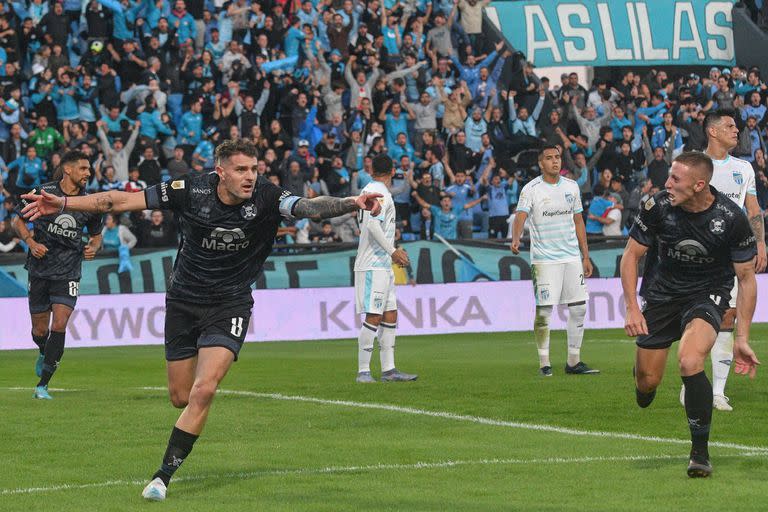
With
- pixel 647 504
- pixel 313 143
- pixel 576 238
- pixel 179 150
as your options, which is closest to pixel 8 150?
pixel 179 150

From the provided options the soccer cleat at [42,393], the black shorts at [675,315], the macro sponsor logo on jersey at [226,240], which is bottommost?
the soccer cleat at [42,393]

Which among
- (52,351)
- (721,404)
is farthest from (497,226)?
(721,404)

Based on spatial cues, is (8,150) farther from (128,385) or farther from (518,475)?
(518,475)

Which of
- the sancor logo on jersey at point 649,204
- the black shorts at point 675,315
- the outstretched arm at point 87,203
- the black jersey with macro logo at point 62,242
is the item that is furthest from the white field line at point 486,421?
the outstretched arm at point 87,203

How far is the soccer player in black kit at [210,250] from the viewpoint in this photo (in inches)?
339

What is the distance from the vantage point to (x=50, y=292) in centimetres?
1453

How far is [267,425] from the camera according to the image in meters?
12.1

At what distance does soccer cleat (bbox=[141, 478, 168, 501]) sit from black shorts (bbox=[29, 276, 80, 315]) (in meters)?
6.35

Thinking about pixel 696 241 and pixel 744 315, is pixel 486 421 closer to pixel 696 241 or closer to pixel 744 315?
pixel 696 241

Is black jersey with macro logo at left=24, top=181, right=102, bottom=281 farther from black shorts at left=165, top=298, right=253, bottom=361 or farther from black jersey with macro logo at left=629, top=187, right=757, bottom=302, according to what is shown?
black jersey with macro logo at left=629, top=187, right=757, bottom=302

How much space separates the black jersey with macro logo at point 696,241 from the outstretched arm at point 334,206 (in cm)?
221

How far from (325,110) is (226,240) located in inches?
819

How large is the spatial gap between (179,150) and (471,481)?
736 inches

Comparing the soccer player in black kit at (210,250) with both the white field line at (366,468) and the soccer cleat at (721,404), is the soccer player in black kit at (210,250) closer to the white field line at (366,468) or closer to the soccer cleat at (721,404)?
the white field line at (366,468)
